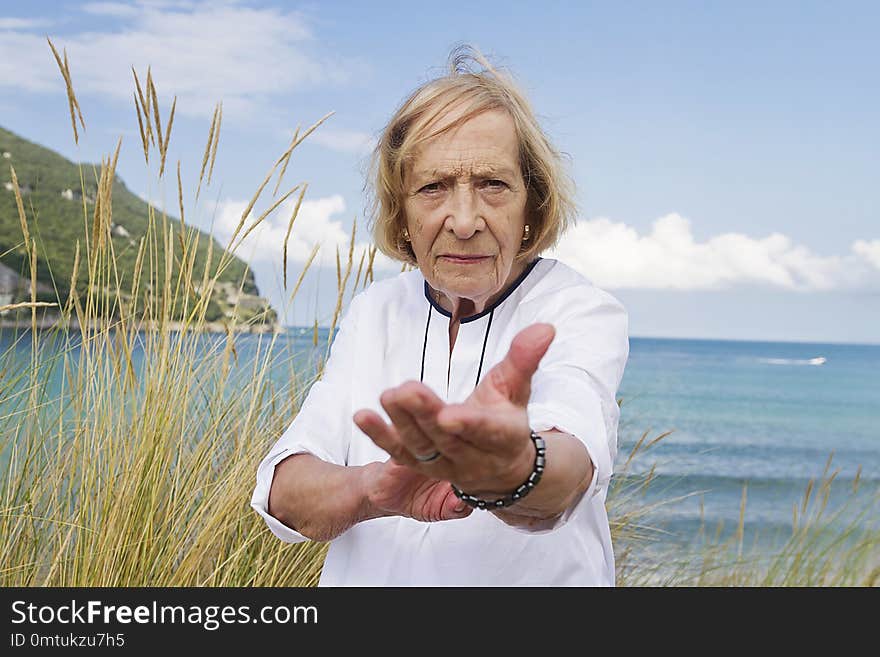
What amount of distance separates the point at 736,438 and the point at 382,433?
19888 millimetres

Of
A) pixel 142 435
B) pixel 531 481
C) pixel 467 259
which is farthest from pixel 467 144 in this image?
pixel 142 435

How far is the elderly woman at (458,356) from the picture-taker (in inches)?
46.9

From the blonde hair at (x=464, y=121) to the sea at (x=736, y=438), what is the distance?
1.13m

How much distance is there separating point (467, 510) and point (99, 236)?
1433mm

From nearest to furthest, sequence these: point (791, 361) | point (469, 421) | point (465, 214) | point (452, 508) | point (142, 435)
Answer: point (469, 421)
point (452, 508)
point (465, 214)
point (142, 435)
point (791, 361)

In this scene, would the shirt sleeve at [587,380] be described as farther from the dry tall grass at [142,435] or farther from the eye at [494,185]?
the dry tall grass at [142,435]

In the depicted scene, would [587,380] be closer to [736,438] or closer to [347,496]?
[347,496]

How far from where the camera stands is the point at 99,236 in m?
2.14

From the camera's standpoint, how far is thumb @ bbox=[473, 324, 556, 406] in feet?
2.64

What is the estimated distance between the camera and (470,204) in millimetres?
1397

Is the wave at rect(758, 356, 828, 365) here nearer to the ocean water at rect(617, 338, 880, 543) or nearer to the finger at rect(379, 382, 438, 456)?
the ocean water at rect(617, 338, 880, 543)

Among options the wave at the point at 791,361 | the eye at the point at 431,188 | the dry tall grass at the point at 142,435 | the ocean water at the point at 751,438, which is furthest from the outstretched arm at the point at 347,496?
the wave at the point at 791,361
